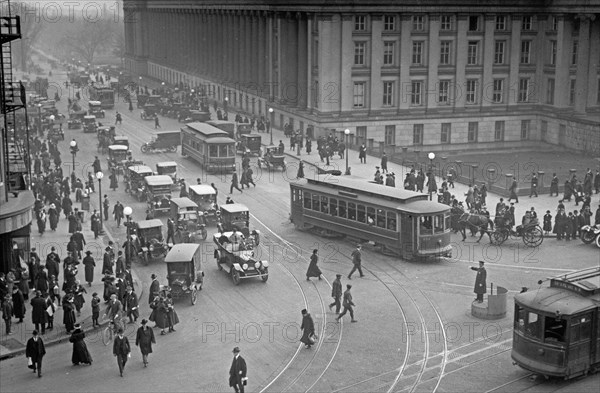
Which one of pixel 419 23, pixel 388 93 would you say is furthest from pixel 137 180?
pixel 419 23

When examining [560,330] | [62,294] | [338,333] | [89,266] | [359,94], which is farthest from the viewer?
[359,94]

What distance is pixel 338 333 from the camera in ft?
98.2

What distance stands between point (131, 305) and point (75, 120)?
54.8 meters

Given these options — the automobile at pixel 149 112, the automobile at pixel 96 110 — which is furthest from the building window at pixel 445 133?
the automobile at pixel 96 110

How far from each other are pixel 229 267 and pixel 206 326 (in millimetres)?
5699

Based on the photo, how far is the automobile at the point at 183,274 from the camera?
33.2 meters

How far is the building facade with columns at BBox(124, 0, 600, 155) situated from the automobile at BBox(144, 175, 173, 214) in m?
20.9

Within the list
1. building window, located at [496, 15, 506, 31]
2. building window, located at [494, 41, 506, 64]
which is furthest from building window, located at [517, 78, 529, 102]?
building window, located at [496, 15, 506, 31]

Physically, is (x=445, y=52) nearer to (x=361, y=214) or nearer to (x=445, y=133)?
(x=445, y=133)

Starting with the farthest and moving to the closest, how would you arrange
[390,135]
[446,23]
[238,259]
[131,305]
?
[390,135] < [446,23] < [238,259] < [131,305]

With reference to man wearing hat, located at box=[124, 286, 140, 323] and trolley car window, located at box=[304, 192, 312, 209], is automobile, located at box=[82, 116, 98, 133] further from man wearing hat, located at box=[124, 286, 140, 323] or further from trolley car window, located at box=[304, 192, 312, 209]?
man wearing hat, located at box=[124, 286, 140, 323]

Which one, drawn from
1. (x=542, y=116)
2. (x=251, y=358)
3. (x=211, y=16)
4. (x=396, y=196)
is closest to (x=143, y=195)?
(x=396, y=196)

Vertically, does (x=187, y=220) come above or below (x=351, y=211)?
below

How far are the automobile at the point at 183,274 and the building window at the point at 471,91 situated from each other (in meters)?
43.5
